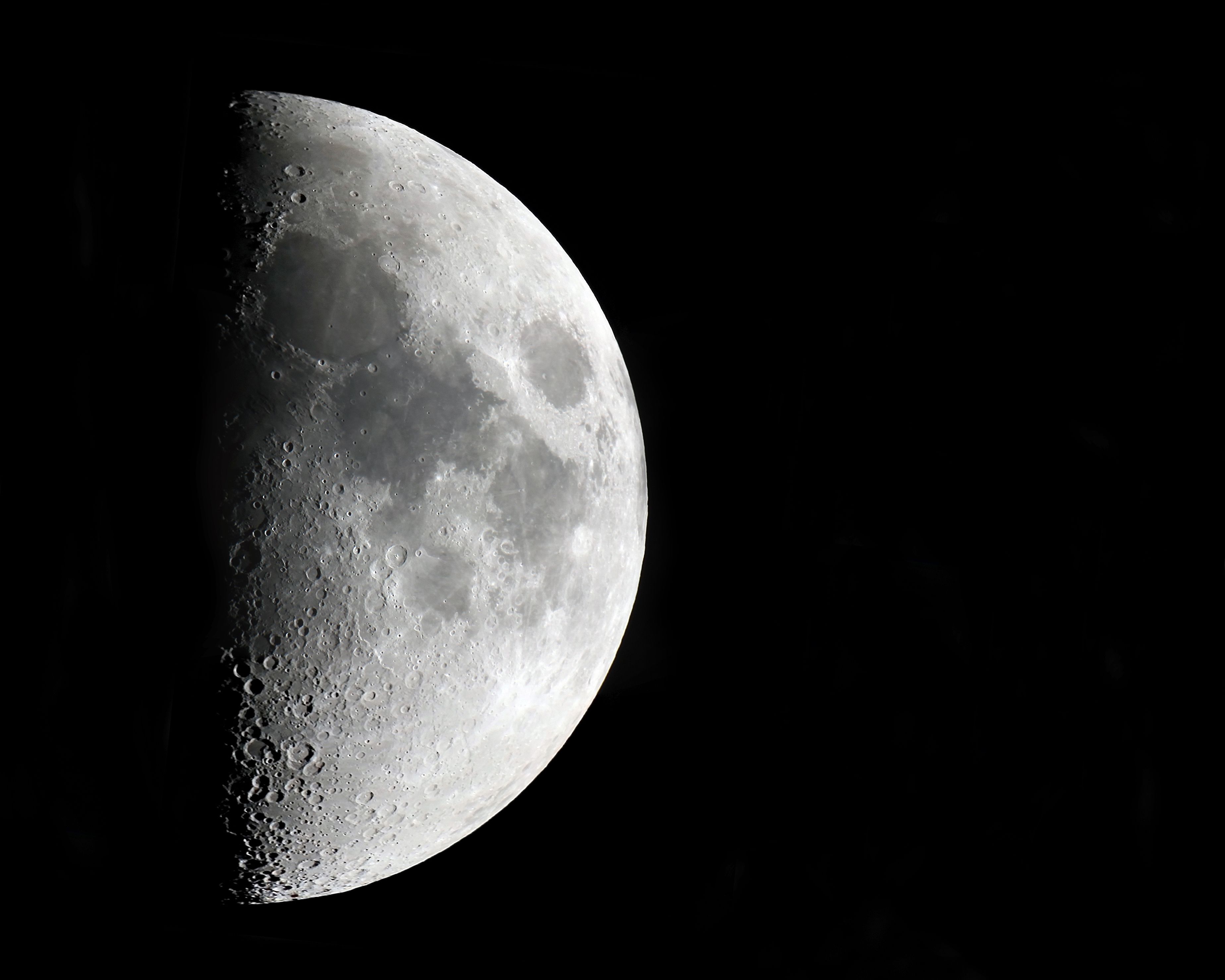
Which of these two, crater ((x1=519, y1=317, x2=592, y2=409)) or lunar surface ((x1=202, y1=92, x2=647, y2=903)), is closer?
lunar surface ((x1=202, y1=92, x2=647, y2=903))

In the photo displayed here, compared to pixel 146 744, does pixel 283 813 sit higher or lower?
lower

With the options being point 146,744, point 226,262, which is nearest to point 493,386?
point 226,262

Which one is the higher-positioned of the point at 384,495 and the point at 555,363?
the point at 555,363

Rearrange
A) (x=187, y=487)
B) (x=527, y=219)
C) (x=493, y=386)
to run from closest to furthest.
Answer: (x=187, y=487), (x=493, y=386), (x=527, y=219)

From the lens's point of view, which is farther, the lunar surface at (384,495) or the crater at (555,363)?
the crater at (555,363)

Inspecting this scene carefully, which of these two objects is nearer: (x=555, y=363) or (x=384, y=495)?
(x=384, y=495)

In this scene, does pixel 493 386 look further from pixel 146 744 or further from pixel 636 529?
pixel 146 744

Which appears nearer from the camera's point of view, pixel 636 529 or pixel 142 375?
pixel 142 375

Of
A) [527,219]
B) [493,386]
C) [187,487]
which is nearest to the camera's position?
[187,487]
